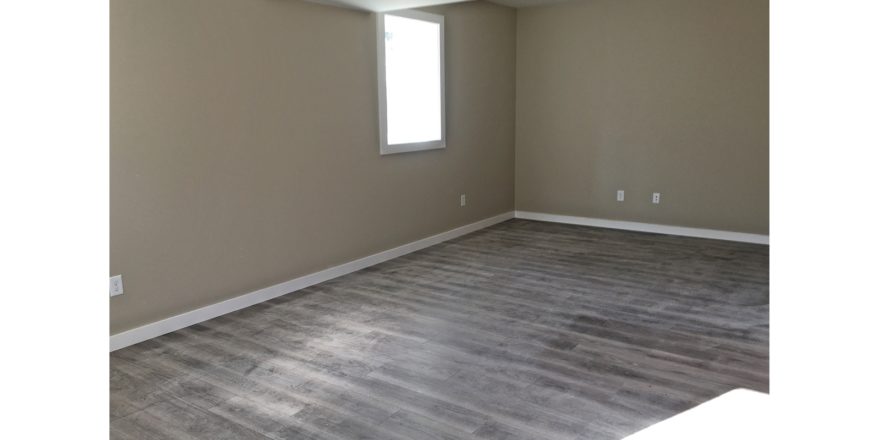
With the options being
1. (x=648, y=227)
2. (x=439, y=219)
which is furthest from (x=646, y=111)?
(x=439, y=219)

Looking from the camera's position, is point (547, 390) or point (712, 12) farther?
point (712, 12)

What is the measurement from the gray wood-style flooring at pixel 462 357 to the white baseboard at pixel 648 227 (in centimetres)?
88

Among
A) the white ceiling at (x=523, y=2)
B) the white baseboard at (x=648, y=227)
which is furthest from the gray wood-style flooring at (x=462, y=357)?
the white ceiling at (x=523, y=2)

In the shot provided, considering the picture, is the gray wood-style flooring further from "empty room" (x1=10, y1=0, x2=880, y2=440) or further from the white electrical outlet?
the white electrical outlet

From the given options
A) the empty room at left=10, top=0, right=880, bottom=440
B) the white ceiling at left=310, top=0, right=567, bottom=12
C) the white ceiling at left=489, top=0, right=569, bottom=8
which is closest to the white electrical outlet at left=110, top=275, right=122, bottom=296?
the empty room at left=10, top=0, right=880, bottom=440

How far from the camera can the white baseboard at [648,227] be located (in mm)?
6070

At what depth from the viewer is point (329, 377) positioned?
3100mm

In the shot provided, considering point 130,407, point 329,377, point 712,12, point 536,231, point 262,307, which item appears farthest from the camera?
point 536,231

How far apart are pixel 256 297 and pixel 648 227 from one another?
158 inches

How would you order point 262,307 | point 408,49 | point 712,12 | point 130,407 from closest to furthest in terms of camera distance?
point 130,407 < point 262,307 < point 408,49 < point 712,12

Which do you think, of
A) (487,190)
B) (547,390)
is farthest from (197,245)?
(487,190)

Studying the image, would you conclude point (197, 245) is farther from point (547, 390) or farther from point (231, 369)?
point (547, 390)

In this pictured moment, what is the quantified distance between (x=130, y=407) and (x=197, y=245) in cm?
132

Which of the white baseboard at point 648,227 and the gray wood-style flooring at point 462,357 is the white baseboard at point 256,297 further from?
the white baseboard at point 648,227
